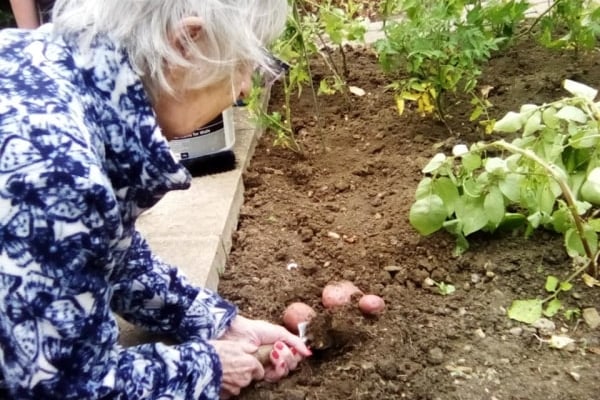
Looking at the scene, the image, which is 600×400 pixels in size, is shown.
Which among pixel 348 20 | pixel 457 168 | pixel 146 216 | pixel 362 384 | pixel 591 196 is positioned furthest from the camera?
pixel 348 20

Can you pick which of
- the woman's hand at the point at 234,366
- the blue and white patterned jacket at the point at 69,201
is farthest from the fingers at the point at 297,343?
the blue and white patterned jacket at the point at 69,201

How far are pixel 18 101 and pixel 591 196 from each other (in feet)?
4.04

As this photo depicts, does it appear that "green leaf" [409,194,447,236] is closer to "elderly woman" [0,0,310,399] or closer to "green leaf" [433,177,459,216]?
"green leaf" [433,177,459,216]

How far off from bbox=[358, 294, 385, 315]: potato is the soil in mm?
20

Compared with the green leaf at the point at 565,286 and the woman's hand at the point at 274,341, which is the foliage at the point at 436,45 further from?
the woman's hand at the point at 274,341

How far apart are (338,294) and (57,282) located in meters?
0.86

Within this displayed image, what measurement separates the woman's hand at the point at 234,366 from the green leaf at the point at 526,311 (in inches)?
22.8

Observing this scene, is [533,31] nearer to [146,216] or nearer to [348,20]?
[348,20]

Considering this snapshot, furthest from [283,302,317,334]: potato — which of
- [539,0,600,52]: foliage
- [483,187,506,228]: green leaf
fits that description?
[539,0,600,52]: foliage

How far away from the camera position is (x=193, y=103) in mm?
1309

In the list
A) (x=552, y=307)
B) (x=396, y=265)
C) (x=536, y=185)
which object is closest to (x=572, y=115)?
(x=536, y=185)

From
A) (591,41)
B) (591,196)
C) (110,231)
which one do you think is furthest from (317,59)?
(110,231)

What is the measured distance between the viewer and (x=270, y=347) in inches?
68.4

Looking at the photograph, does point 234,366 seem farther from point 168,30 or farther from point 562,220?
point 562,220
